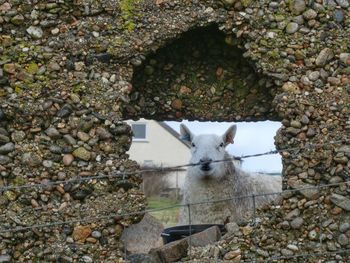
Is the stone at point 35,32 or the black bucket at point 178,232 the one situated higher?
the stone at point 35,32

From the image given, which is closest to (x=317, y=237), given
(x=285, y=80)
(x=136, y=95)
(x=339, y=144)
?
(x=339, y=144)

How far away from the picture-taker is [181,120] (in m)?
12.7

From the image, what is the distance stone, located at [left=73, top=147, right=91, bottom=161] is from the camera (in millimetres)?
11477

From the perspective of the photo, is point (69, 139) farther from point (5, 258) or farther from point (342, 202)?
point (342, 202)

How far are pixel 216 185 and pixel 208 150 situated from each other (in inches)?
31.3

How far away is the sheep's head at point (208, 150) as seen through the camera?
13680 millimetres

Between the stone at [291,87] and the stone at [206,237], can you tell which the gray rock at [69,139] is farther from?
the stone at [291,87]

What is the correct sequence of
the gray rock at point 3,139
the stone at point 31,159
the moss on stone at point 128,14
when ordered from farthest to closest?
the moss on stone at point 128,14 → the gray rock at point 3,139 → the stone at point 31,159

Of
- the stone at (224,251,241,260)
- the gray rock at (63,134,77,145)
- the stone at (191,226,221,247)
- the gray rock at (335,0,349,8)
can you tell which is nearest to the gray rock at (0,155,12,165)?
the gray rock at (63,134,77,145)

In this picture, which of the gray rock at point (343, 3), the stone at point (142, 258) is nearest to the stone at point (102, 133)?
the stone at point (142, 258)

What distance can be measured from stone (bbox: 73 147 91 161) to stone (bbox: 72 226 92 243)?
813mm

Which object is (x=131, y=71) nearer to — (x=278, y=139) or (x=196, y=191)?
(x=278, y=139)

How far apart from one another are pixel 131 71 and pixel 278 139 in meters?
1.96

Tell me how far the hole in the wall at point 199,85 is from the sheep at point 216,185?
1272 mm
